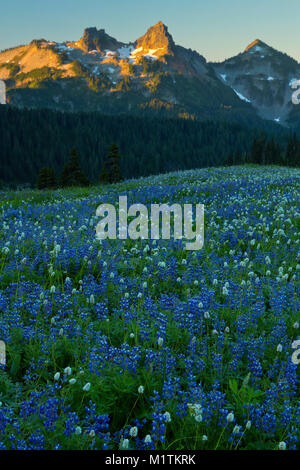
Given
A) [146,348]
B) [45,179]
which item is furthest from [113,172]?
[146,348]

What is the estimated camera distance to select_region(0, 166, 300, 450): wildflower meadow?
Answer: 3141mm

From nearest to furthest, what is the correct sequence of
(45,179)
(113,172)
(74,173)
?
(74,173) → (113,172) → (45,179)

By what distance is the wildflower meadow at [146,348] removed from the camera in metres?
3.14

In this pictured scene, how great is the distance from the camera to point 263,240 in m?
8.80

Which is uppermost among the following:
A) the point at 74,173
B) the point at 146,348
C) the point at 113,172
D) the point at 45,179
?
the point at 113,172

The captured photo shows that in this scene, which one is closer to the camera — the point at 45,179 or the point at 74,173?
the point at 74,173

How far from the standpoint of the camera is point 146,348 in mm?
4449

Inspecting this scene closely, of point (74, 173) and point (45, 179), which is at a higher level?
point (74, 173)

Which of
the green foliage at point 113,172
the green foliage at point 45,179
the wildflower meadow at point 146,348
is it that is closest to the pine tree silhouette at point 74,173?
the green foliage at point 113,172

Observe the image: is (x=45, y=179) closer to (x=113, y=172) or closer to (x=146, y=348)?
(x=113, y=172)

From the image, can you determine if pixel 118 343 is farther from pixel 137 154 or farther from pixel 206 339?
pixel 137 154

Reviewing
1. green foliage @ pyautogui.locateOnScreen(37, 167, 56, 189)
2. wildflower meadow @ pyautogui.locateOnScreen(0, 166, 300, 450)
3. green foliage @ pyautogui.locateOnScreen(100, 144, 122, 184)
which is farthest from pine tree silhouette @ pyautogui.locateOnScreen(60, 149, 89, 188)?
wildflower meadow @ pyautogui.locateOnScreen(0, 166, 300, 450)

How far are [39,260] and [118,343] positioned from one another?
9.89 feet
